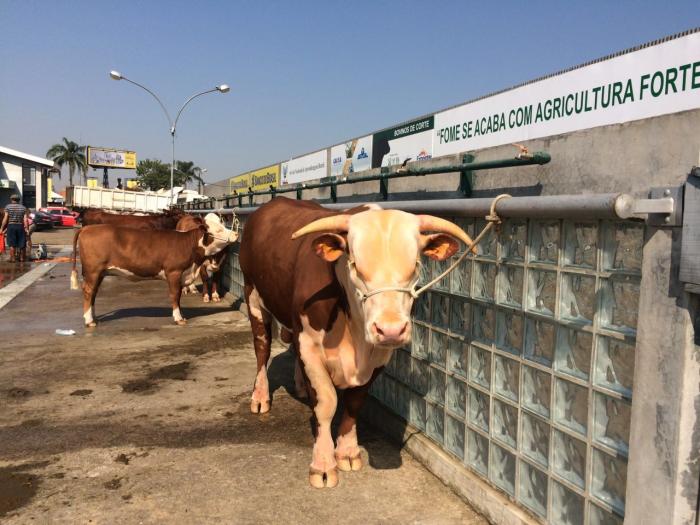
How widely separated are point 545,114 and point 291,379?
6206 millimetres

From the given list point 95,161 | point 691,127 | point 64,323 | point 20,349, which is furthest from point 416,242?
point 95,161

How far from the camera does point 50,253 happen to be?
22172 mm

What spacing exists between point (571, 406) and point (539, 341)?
0.37 metres

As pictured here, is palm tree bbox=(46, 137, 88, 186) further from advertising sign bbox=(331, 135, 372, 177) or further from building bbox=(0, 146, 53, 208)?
advertising sign bbox=(331, 135, 372, 177)

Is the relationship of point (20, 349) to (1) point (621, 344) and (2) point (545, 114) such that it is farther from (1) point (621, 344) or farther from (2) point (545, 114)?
(2) point (545, 114)

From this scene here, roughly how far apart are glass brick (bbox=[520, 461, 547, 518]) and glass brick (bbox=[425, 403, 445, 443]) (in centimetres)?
85

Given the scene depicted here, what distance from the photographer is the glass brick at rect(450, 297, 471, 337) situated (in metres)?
3.48

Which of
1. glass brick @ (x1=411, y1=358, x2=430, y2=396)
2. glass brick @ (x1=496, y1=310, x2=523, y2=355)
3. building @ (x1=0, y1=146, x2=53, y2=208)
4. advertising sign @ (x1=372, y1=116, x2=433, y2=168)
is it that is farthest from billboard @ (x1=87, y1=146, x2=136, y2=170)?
glass brick @ (x1=496, y1=310, x2=523, y2=355)

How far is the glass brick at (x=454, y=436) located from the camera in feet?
11.5

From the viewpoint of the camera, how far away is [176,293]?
920cm

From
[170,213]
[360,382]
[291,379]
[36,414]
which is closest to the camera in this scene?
[360,382]

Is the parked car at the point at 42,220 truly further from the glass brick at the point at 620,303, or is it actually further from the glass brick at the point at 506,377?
the glass brick at the point at 620,303

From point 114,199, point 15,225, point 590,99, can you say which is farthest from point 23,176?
point 590,99

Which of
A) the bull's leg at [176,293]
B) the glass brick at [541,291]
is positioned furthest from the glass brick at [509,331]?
the bull's leg at [176,293]
